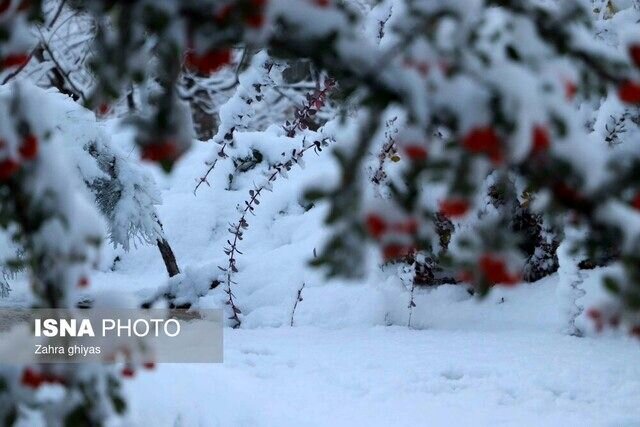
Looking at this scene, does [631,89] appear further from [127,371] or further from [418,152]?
[127,371]

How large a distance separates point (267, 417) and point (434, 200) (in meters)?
2.22

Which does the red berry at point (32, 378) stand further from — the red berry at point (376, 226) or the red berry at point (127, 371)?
the red berry at point (376, 226)

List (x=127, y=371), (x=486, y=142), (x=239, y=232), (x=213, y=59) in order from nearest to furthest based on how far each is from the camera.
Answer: (x=486, y=142), (x=213, y=59), (x=127, y=371), (x=239, y=232)

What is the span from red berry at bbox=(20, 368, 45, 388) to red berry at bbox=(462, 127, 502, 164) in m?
0.83

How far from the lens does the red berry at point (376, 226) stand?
115 cm

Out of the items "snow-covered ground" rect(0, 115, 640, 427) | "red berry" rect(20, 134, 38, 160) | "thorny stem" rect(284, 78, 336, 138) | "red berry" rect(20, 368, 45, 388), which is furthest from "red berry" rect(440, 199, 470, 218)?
"thorny stem" rect(284, 78, 336, 138)

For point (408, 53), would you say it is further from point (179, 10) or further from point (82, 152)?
point (82, 152)

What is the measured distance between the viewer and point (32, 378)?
4.42ft

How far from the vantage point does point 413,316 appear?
16.0 ft

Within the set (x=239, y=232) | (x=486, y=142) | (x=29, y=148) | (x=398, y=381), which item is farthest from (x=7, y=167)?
(x=239, y=232)

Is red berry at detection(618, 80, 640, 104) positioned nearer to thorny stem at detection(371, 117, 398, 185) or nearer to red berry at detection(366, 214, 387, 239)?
red berry at detection(366, 214, 387, 239)

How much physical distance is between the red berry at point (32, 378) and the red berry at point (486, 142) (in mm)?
828

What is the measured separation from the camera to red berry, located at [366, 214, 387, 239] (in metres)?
1.15

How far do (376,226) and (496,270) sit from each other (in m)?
0.18
